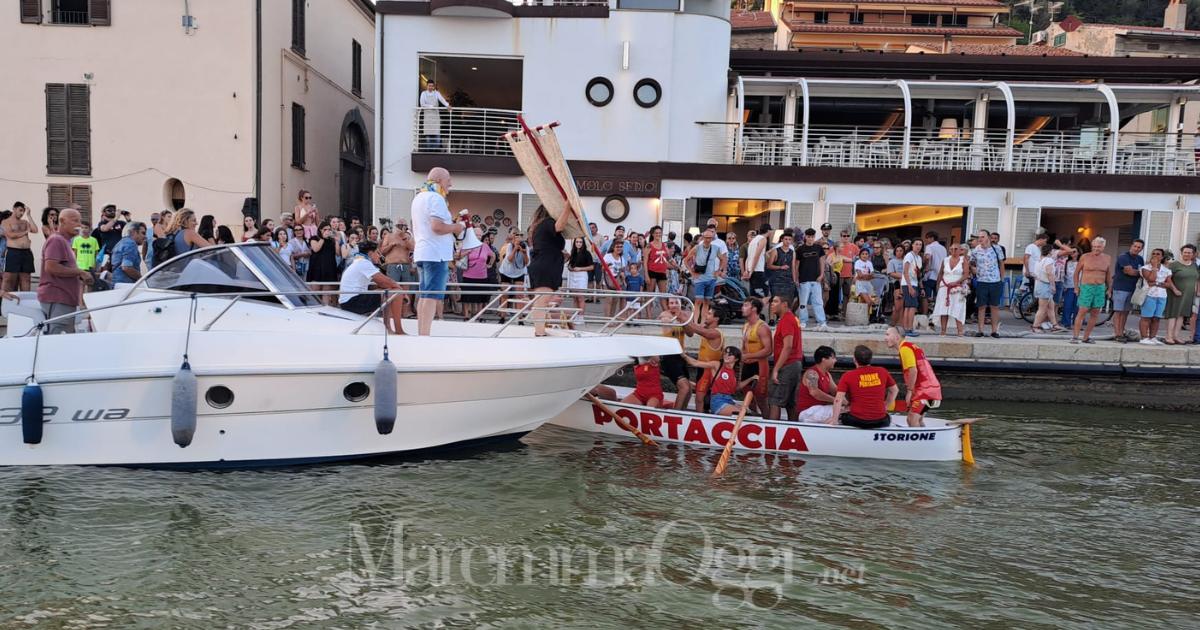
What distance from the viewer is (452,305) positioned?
48.9ft

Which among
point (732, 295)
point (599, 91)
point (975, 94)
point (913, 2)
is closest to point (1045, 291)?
point (732, 295)

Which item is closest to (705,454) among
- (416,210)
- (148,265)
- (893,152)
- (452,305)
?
(416,210)

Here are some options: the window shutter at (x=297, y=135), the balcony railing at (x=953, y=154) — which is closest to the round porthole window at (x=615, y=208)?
the balcony railing at (x=953, y=154)

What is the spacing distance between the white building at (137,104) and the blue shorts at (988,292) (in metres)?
14.7

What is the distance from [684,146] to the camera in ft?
67.9

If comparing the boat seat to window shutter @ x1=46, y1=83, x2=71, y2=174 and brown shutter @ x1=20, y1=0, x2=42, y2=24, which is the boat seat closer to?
window shutter @ x1=46, y1=83, x2=71, y2=174

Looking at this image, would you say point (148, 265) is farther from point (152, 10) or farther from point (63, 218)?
point (152, 10)

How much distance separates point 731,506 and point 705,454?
5.40 ft

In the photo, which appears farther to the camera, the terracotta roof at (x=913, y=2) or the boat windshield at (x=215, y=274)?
the terracotta roof at (x=913, y=2)

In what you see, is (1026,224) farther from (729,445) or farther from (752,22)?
(752,22)

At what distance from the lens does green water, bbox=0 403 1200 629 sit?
18.9ft

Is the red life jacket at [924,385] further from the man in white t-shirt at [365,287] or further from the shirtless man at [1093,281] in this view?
the shirtless man at [1093,281]

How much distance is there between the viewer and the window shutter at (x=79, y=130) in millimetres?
18906

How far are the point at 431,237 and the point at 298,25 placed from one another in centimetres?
1540
